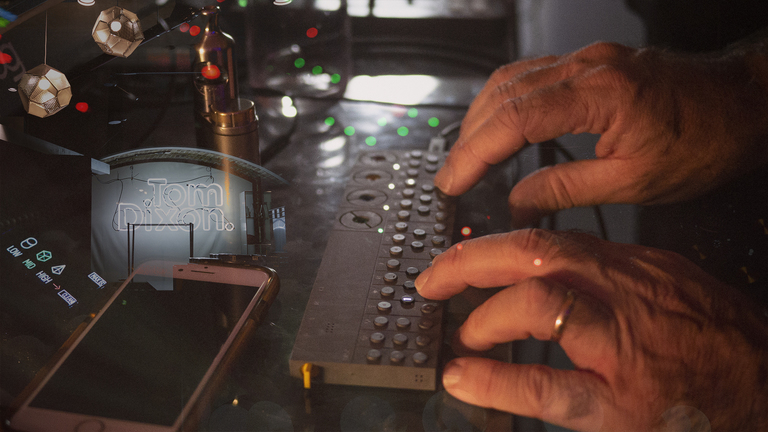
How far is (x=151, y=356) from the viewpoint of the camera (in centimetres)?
37

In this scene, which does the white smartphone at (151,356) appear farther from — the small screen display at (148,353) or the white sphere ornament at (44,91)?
the white sphere ornament at (44,91)

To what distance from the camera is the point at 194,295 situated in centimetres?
43

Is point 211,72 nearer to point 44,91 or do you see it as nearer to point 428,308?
point 44,91

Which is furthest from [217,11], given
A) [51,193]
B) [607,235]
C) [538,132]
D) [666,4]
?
[666,4]

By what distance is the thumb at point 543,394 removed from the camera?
37cm

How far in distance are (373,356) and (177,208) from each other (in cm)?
19

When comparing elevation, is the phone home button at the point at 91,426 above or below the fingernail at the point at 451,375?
above

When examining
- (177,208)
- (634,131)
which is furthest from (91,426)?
(634,131)

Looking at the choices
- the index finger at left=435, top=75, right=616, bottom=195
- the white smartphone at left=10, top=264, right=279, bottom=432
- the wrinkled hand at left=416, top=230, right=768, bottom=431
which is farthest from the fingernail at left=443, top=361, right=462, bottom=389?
the index finger at left=435, top=75, right=616, bottom=195

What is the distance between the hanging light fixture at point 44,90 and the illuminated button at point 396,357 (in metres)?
0.28

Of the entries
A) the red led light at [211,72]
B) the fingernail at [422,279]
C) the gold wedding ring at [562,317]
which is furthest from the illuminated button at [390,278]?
the red led light at [211,72]

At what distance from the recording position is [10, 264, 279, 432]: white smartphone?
327 millimetres

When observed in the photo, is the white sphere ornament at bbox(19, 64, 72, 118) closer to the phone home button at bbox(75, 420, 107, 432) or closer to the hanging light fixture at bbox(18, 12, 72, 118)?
the hanging light fixture at bbox(18, 12, 72, 118)

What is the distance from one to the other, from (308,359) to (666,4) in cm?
73
